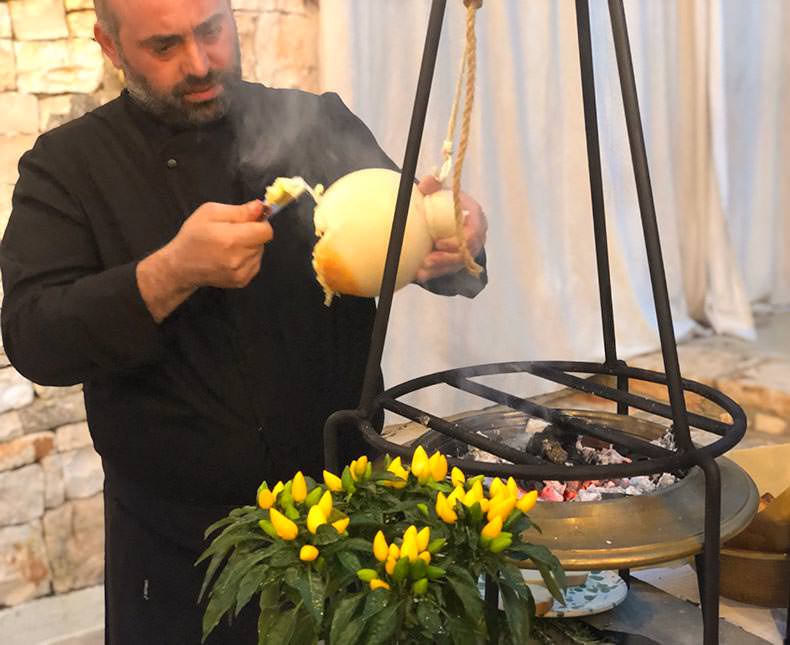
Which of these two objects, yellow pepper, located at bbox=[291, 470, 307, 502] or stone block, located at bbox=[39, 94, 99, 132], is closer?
yellow pepper, located at bbox=[291, 470, 307, 502]

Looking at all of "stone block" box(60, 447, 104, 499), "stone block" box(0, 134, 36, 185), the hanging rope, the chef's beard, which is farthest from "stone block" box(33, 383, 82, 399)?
the hanging rope

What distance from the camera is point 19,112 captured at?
7.43ft

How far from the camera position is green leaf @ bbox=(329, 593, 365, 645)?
2.64 ft

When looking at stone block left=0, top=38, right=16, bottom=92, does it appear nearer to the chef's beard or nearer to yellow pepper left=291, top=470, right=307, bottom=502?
the chef's beard

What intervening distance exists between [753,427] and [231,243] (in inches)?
99.0

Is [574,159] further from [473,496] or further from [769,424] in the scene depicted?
[473,496]

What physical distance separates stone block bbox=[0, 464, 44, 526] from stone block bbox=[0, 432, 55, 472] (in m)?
0.02

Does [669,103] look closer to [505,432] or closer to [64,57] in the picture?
[64,57]

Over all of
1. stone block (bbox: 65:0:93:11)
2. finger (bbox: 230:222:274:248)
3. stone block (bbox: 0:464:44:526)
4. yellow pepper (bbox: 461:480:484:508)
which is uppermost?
stone block (bbox: 65:0:93:11)

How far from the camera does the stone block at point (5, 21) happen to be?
7.27 ft

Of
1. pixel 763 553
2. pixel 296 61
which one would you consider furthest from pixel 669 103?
pixel 763 553

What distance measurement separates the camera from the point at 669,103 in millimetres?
3834

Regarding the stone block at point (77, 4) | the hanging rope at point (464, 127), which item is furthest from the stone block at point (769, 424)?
the stone block at point (77, 4)

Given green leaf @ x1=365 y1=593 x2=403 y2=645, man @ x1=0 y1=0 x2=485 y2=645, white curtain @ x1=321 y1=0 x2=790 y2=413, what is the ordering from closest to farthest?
green leaf @ x1=365 y1=593 x2=403 y2=645 < man @ x1=0 y1=0 x2=485 y2=645 < white curtain @ x1=321 y1=0 x2=790 y2=413
